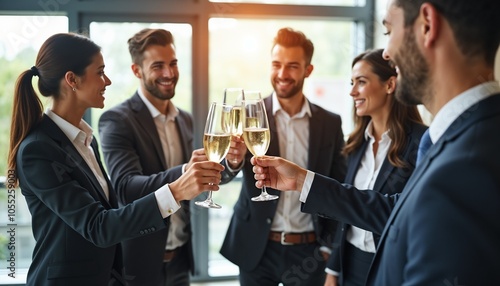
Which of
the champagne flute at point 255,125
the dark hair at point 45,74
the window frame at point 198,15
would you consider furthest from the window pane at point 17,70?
the champagne flute at point 255,125

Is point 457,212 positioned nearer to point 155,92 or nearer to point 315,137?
point 315,137

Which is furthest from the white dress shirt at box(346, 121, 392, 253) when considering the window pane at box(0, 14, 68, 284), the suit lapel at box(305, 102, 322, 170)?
the window pane at box(0, 14, 68, 284)

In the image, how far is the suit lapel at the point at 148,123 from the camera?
253cm

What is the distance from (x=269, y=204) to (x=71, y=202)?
117 centimetres

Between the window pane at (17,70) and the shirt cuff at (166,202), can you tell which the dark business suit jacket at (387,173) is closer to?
the shirt cuff at (166,202)

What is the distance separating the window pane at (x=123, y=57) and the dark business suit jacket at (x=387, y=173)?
183 cm

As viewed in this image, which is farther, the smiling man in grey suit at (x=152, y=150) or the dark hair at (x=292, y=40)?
the dark hair at (x=292, y=40)

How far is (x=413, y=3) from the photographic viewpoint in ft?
3.61

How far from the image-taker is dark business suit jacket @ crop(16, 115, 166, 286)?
5.44ft

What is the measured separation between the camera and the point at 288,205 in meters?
2.60

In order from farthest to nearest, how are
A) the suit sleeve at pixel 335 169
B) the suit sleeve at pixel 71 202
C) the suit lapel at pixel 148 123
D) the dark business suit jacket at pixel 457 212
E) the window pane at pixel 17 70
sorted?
the window pane at pixel 17 70, the suit sleeve at pixel 335 169, the suit lapel at pixel 148 123, the suit sleeve at pixel 71 202, the dark business suit jacket at pixel 457 212

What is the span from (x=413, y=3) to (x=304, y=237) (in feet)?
5.69

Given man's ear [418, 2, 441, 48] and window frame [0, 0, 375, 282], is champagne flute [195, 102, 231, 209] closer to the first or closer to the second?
man's ear [418, 2, 441, 48]

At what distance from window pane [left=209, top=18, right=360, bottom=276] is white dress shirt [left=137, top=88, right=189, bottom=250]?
3.86 feet
